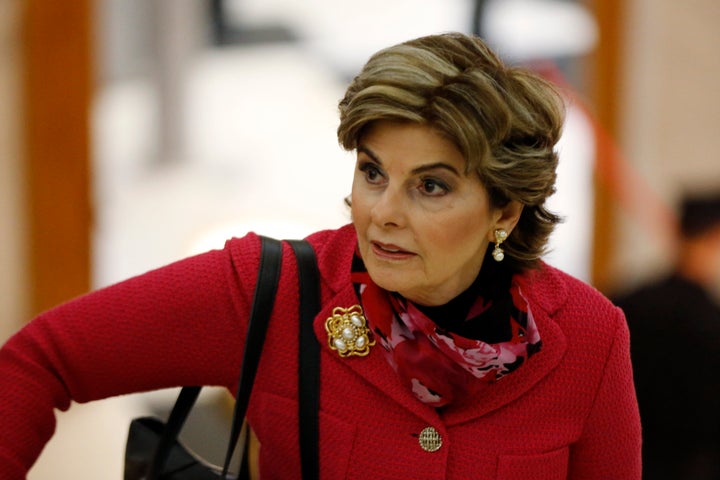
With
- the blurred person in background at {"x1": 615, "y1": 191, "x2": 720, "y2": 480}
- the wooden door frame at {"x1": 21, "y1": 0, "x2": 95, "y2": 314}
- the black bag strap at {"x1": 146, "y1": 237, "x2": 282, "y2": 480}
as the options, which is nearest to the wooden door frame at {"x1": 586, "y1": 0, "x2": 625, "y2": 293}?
the blurred person in background at {"x1": 615, "y1": 191, "x2": 720, "y2": 480}

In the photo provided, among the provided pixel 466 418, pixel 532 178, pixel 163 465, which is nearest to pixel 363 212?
pixel 532 178


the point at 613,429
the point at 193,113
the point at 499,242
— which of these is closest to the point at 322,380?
the point at 499,242

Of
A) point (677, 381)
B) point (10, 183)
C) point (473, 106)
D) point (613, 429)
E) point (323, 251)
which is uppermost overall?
point (473, 106)

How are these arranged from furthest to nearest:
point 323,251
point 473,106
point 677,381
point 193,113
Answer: point 193,113 → point 677,381 → point 323,251 → point 473,106

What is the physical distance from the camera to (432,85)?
73.2 inches

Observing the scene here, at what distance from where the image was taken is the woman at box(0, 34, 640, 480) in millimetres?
1937

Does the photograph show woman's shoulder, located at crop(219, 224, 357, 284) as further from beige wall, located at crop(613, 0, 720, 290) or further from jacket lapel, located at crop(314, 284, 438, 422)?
beige wall, located at crop(613, 0, 720, 290)

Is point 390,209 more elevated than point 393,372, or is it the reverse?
point 390,209

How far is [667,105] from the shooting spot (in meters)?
6.12

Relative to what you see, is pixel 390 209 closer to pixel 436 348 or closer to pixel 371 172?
pixel 371 172

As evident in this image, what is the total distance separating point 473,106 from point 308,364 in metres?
0.52

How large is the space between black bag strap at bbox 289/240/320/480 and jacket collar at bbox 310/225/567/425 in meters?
0.02

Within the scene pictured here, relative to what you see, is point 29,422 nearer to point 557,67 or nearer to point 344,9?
point 344,9

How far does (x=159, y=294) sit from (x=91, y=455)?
3.00 meters
